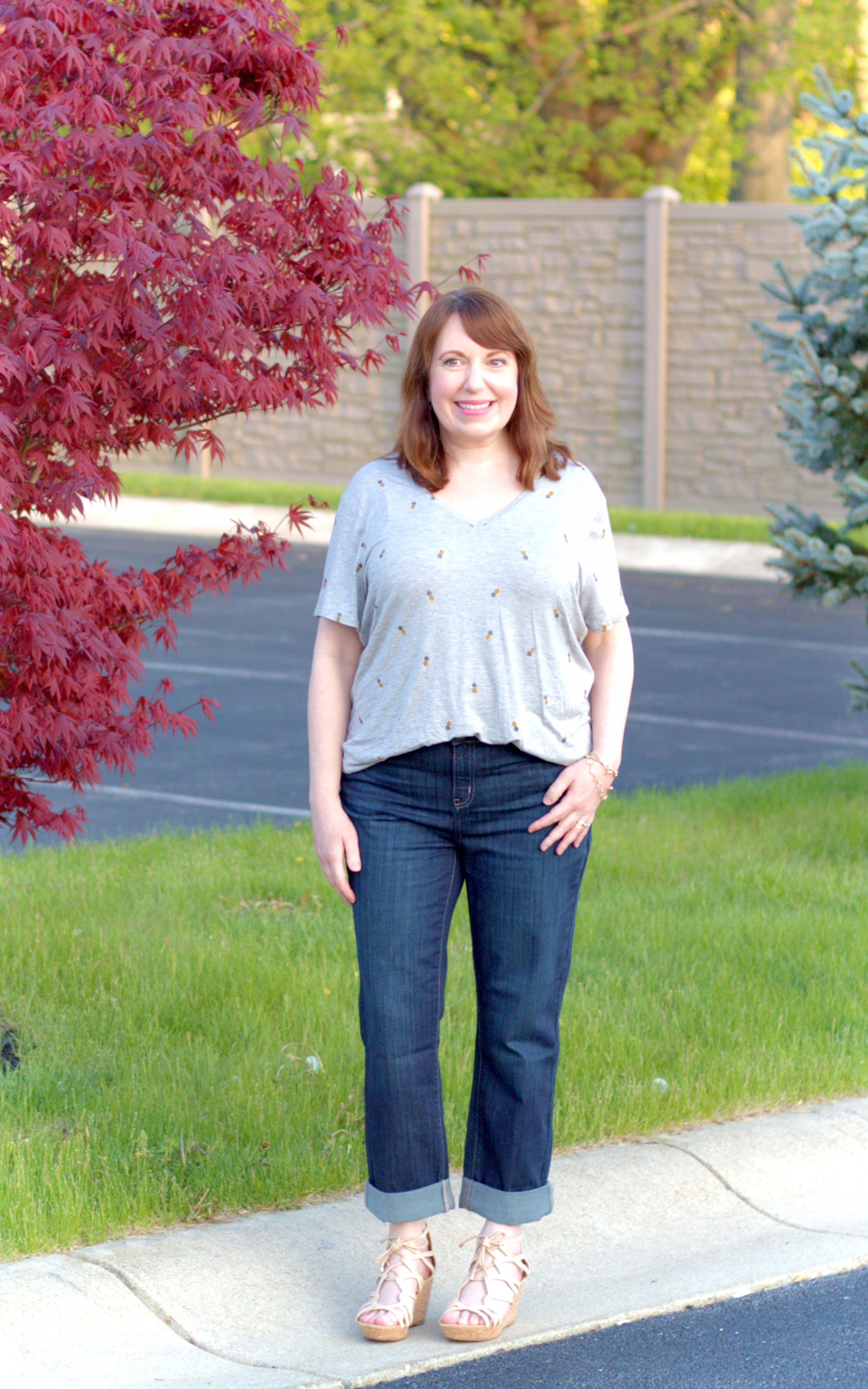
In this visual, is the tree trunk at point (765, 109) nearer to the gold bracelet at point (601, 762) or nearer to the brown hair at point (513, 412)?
the brown hair at point (513, 412)

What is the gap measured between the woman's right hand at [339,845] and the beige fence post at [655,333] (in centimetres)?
1694

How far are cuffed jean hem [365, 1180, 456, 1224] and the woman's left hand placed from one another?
726 mm

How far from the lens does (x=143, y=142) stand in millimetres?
4402

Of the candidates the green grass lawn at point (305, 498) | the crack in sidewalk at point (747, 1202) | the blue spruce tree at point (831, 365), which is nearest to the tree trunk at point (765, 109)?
the green grass lawn at point (305, 498)

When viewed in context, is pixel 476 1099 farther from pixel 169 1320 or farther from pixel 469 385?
pixel 469 385

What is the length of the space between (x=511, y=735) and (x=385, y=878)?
364 millimetres

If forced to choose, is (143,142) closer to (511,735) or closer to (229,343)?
(229,343)

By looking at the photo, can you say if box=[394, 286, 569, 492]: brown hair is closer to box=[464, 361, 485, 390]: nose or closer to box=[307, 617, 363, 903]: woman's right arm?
box=[464, 361, 485, 390]: nose

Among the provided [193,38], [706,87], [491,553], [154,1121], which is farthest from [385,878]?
Answer: [706,87]

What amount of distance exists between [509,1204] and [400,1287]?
274 mm

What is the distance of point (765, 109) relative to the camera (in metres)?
24.4

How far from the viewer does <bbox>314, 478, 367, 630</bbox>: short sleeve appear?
3.53 metres

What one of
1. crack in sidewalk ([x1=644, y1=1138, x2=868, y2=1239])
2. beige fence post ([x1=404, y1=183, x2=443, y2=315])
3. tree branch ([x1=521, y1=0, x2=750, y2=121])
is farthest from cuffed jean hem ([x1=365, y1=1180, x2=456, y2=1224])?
tree branch ([x1=521, y1=0, x2=750, y2=121])

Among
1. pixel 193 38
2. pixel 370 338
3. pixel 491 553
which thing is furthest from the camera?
pixel 370 338
